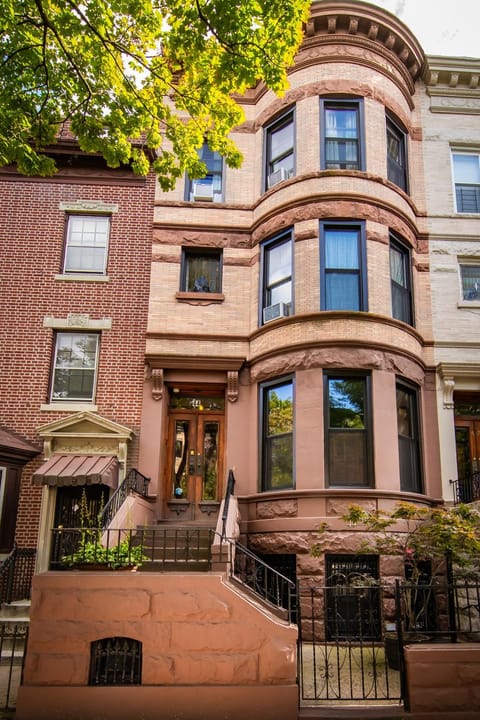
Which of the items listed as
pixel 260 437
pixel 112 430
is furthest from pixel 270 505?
pixel 112 430

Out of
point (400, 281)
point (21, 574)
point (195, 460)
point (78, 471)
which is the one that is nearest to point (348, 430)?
point (195, 460)

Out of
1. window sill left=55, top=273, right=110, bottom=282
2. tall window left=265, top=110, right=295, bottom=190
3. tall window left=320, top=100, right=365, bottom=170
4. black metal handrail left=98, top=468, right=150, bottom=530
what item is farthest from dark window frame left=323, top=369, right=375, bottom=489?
window sill left=55, top=273, right=110, bottom=282

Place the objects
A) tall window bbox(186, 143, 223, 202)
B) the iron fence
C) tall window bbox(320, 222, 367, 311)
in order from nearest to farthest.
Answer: the iron fence, tall window bbox(320, 222, 367, 311), tall window bbox(186, 143, 223, 202)

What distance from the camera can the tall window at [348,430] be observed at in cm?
1180

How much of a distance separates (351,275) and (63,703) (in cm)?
955

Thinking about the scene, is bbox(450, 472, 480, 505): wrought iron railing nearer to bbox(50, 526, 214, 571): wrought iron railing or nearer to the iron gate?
the iron gate

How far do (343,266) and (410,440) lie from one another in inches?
162

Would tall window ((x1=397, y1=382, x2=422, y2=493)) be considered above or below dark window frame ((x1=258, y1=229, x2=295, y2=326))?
below

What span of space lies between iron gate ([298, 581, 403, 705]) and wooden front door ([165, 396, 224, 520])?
3282mm

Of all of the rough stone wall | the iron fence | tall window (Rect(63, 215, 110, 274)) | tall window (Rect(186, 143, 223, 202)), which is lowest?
the iron fence

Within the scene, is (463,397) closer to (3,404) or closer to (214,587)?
(214,587)

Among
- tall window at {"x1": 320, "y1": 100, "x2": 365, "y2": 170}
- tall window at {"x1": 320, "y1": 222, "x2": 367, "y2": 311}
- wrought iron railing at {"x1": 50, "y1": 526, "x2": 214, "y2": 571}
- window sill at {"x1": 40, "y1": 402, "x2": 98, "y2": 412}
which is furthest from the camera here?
tall window at {"x1": 320, "y1": 100, "x2": 365, "y2": 170}

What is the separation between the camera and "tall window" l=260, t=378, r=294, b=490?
40.8ft

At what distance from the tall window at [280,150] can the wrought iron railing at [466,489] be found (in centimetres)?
811
